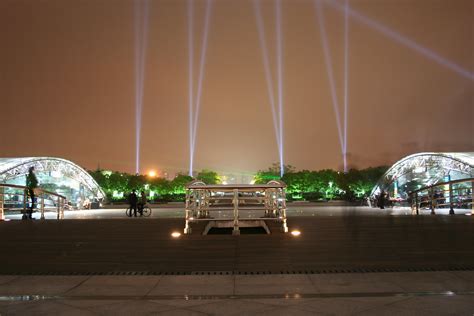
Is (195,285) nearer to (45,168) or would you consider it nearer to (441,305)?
(441,305)

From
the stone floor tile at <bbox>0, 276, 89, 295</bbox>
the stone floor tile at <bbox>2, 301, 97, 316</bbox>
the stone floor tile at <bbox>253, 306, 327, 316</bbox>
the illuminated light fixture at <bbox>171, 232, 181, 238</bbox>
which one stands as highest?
the illuminated light fixture at <bbox>171, 232, 181, 238</bbox>

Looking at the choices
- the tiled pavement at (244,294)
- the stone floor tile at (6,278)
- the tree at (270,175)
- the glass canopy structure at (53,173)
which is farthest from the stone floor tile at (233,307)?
the tree at (270,175)

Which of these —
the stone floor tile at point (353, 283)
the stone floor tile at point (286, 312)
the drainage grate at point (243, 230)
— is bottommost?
the stone floor tile at point (286, 312)

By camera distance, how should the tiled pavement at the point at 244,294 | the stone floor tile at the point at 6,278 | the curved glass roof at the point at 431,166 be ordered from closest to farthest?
the tiled pavement at the point at 244,294 < the stone floor tile at the point at 6,278 < the curved glass roof at the point at 431,166

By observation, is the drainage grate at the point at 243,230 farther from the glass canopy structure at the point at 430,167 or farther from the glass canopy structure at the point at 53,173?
the glass canopy structure at the point at 430,167

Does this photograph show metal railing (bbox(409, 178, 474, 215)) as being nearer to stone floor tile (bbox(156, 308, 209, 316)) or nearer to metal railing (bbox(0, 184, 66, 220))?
stone floor tile (bbox(156, 308, 209, 316))

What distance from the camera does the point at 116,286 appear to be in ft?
27.0

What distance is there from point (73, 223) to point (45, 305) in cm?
652

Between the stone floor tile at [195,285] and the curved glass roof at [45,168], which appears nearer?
the stone floor tile at [195,285]

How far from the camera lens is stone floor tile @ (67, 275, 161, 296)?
777 centimetres

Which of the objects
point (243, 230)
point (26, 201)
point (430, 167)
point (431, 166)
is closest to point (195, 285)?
point (243, 230)

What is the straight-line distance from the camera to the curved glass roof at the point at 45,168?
43294 mm

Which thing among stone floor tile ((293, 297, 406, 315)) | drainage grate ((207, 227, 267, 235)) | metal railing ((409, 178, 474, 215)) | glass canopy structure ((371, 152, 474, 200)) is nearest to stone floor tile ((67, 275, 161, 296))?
stone floor tile ((293, 297, 406, 315))

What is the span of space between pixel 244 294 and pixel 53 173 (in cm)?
4743
